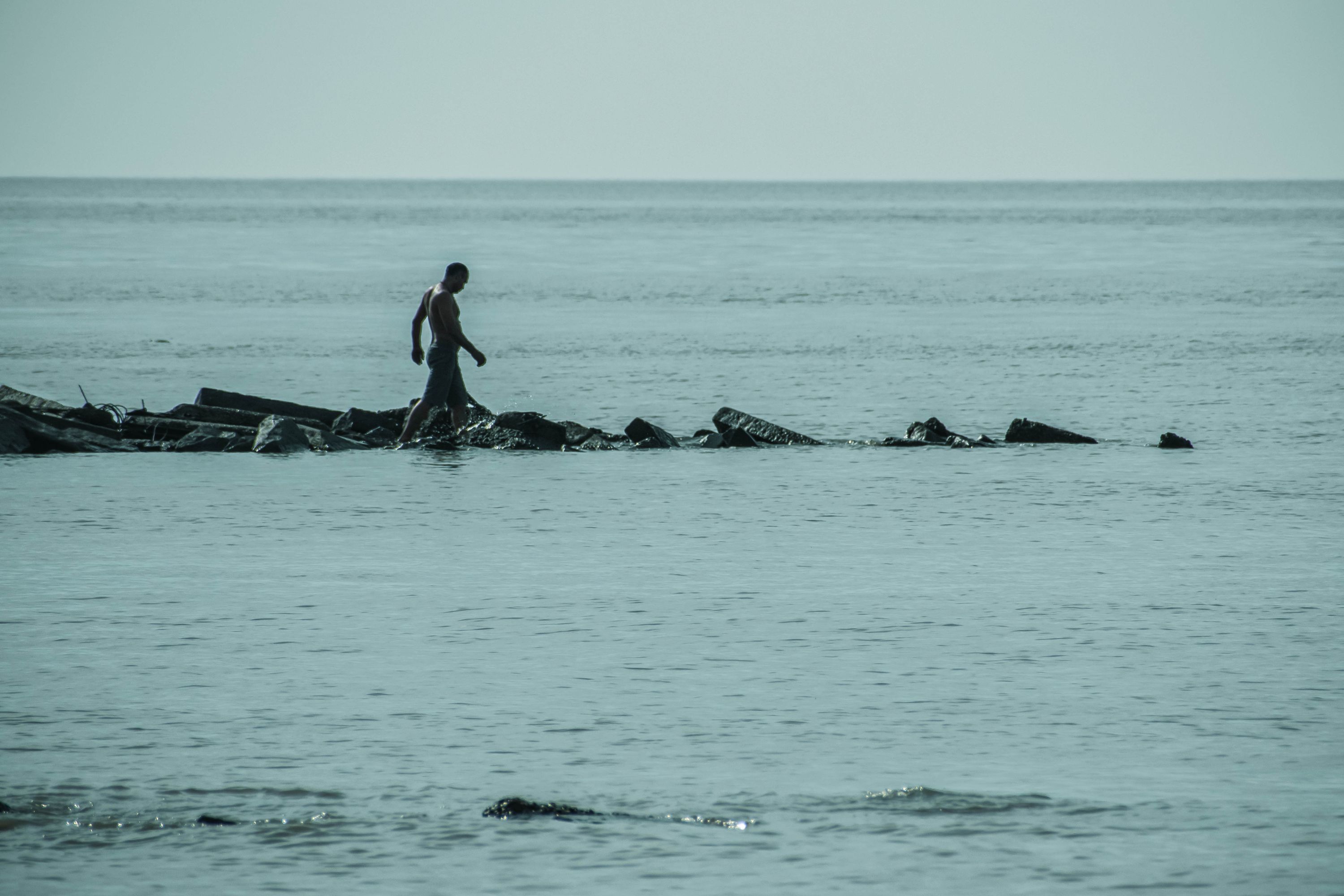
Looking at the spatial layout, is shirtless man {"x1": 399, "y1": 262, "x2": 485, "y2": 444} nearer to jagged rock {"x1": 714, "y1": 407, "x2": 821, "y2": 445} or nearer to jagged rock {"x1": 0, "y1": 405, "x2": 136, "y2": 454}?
jagged rock {"x1": 714, "y1": 407, "x2": 821, "y2": 445}

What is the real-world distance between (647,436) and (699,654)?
32.0 ft

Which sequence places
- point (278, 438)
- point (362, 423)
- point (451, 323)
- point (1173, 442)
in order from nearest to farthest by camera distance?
point (451, 323)
point (278, 438)
point (1173, 442)
point (362, 423)

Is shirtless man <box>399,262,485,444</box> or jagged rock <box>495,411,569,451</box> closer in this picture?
shirtless man <box>399,262,485,444</box>

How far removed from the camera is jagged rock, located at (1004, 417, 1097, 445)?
64.8 feet

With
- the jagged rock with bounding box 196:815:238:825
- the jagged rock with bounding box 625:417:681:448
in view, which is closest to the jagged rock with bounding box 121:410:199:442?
the jagged rock with bounding box 625:417:681:448

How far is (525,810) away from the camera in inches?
279

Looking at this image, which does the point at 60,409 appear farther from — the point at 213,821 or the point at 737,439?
the point at 213,821

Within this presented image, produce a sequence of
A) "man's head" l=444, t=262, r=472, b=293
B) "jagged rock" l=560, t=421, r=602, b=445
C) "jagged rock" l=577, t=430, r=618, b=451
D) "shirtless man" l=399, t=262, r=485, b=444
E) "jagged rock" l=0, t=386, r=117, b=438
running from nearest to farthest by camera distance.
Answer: "man's head" l=444, t=262, r=472, b=293 → "shirtless man" l=399, t=262, r=485, b=444 → "jagged rock" l=577, t=430, r=618, b=451 → "jagged rock" l=560, t=421, r=602, b=445 → "jagged rock" l=0, t=386, r=117, b=438

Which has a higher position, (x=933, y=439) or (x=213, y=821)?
(x=933, y=439)

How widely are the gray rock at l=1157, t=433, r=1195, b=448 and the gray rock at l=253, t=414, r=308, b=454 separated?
9.56 m

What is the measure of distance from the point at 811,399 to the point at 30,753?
18130mm

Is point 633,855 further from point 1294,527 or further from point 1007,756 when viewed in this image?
point 1294,527

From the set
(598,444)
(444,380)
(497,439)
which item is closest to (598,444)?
(598,444)

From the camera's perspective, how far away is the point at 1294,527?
1384 cm
